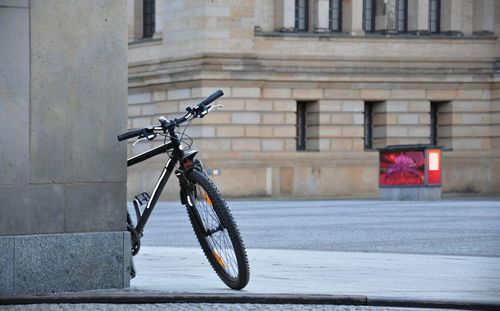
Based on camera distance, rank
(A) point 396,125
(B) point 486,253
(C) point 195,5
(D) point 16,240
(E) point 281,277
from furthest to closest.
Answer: (A) point 396,125 < (C) point 195,5 < (B) point 486,253 < (E) point 281,277 < (D) point 16,240

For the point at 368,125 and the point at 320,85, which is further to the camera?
the point at 368,125

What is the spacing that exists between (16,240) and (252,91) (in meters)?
39.3

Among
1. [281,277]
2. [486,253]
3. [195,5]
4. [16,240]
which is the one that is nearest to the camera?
[16,240]

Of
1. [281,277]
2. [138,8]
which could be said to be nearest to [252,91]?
[138,8]

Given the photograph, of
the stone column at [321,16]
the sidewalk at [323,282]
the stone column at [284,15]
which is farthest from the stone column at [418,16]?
the sidewalk at [323,282]

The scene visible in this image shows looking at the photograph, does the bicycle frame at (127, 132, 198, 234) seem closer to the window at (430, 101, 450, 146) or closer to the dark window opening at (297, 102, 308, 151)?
the dark window opening at (297, 102, 308, 151)

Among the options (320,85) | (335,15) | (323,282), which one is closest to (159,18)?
(320,85)

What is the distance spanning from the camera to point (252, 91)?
163ft

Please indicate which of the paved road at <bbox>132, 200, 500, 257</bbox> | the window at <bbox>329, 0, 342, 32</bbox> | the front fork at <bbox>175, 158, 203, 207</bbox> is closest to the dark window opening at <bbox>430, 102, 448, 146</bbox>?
the window at <bbox>329, 0, 342, 32</bbox>

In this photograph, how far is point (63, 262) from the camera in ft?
35.1

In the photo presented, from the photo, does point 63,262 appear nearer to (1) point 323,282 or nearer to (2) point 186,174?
(2) point 186,174

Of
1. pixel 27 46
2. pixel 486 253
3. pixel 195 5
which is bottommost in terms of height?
pixel 486 253

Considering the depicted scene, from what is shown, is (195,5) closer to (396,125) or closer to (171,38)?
(171,38)

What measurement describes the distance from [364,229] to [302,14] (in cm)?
2966
